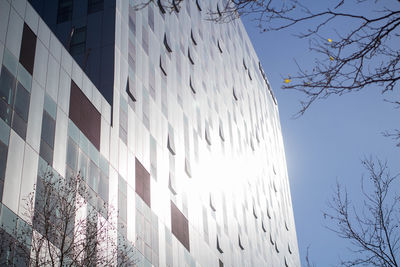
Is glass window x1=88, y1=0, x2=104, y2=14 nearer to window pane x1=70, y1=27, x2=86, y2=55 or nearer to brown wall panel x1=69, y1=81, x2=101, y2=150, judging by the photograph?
window pane x1=70, y1=27, x2=86, y2=55

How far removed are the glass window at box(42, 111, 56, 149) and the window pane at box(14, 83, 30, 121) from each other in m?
1.28

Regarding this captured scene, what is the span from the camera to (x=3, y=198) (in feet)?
65.8

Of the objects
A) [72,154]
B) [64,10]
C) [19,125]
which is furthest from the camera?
[64,10]

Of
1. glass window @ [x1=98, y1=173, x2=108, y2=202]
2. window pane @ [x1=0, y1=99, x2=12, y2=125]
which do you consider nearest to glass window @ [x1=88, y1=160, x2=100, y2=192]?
glass window @ [x1=98, y1=173, x2=108, y2=202]

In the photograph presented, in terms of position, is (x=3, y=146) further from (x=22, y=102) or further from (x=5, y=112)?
(x=22, y=102)

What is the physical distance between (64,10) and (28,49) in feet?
44.9

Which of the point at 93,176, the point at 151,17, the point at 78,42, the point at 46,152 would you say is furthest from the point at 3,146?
the point at 151,17

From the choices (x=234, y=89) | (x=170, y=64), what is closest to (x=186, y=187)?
(x=170, y=64)

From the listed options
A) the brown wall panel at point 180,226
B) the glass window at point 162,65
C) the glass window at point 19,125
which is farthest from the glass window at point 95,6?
the glass window at point 19,125

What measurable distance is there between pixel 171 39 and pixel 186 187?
13.3m

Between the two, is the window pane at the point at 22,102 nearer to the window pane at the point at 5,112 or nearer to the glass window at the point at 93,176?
the window pane at the point at 5,112

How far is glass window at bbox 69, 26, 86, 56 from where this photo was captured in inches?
1371

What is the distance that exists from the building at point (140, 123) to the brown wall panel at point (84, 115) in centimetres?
6

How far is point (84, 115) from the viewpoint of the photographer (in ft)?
93.5
